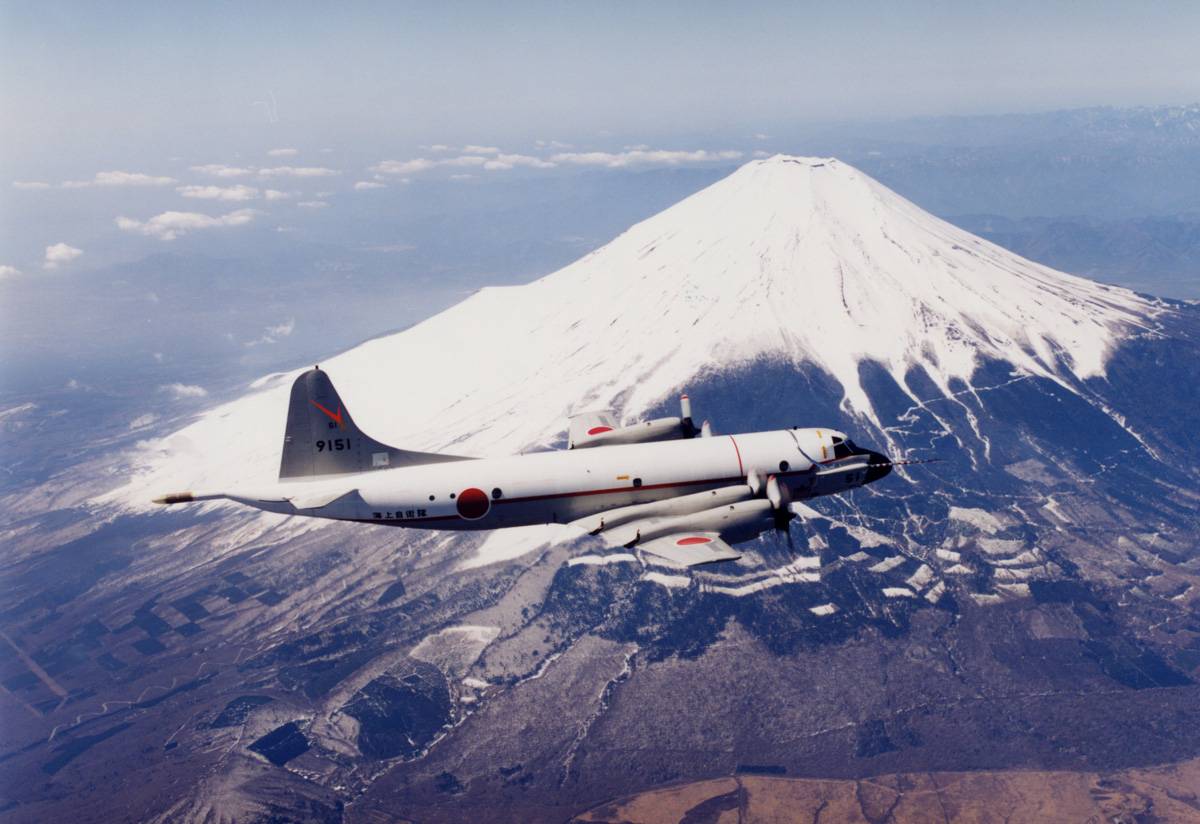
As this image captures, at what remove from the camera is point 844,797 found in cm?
19950

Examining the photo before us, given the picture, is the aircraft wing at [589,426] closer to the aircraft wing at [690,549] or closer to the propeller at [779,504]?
the aircraft wing at [690,549]

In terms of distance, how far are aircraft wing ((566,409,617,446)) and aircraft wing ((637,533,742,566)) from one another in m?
13.3

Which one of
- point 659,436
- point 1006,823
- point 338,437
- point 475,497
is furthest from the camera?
Answer: point 1006,823

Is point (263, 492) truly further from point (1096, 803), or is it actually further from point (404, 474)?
point (1096, 803)

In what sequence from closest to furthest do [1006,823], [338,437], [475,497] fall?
[475,497]
[338,437]
[1006,823]

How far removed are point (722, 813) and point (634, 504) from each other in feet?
539

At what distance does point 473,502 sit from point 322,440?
12.9 meters

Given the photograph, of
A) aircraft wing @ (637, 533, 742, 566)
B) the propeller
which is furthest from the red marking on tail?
the propeller

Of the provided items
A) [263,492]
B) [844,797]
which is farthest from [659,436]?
[844,797]

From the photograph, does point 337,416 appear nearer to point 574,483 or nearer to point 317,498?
point 317,498

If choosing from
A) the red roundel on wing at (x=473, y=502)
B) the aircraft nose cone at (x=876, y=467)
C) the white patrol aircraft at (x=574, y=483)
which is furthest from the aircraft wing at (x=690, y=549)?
the aircraft nose cone at (x=876, y=467)

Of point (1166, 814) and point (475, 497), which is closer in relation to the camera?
point (475, 497)

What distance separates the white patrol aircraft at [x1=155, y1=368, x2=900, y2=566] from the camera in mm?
53219

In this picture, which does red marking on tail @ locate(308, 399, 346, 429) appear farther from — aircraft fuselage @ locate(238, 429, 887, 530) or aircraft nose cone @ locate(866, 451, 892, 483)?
aircraft nose cone @ locate(866, 451, 892, 483)
